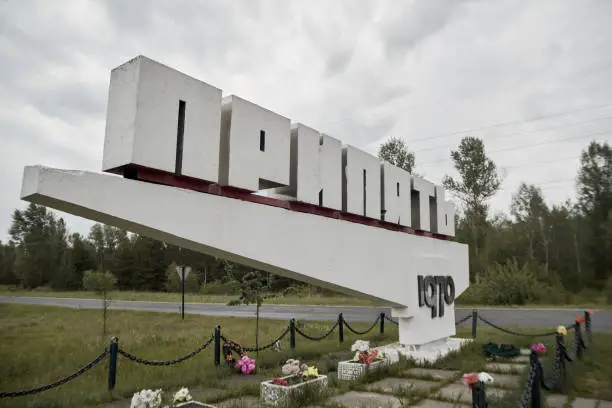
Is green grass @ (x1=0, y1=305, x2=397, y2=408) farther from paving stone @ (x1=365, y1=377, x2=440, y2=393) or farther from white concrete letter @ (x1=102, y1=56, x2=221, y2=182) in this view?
white concrete letter @ (x1=102, y1=56, x2=221, y2=182)

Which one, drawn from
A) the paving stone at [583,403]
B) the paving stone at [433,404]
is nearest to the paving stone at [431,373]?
the paving stone at [433,404]

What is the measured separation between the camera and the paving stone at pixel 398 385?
7.49m

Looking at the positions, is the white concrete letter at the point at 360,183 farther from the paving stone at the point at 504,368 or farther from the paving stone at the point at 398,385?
the paving stone at the point at 504,368

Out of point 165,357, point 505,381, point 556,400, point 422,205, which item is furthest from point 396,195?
point 165,357

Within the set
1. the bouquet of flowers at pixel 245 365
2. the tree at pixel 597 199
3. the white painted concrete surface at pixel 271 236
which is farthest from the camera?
the tree at pixel 597 199

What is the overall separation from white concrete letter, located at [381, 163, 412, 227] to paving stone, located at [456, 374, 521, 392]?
3601mm

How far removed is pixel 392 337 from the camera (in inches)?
555

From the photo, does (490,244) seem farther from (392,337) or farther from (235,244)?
(235,244)

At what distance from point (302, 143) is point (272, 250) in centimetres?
192

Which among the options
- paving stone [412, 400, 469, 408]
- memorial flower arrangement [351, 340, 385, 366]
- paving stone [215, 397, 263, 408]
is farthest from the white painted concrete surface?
paving stone [412, 400, 469, 408]

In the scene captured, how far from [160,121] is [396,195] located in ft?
20.5

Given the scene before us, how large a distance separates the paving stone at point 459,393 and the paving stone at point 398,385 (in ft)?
0.78

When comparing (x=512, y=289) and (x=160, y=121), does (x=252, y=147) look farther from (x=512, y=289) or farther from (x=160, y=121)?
(x=512, y=289)

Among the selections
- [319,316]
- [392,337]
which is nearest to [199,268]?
[319,316]
